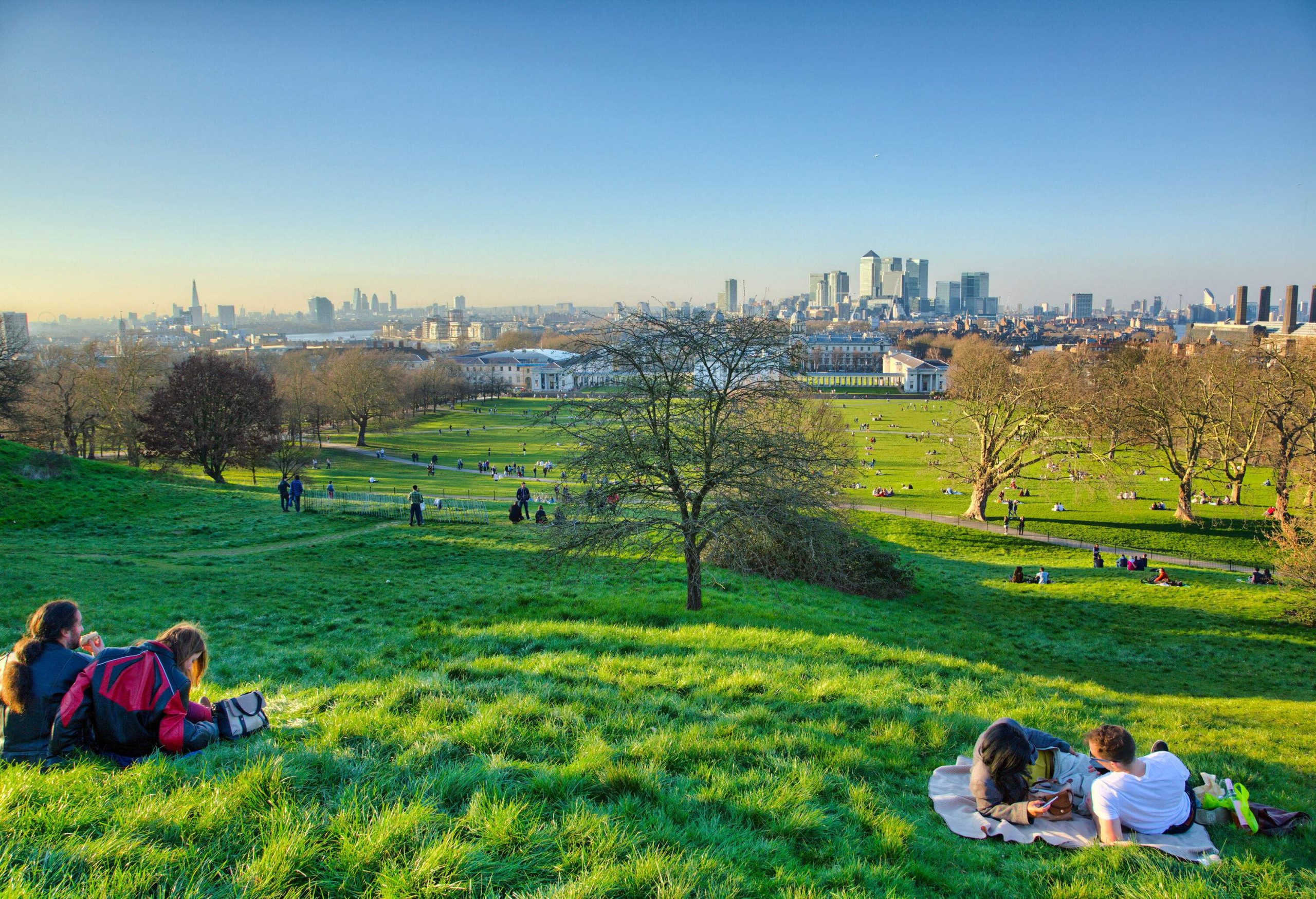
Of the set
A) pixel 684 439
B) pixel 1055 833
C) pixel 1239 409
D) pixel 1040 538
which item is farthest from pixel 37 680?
pixel 1239 409

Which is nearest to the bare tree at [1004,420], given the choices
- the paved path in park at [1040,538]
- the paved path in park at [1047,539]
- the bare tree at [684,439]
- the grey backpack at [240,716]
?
the paved path in park at [1047,539]

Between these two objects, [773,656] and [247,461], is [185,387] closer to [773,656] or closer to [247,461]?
[247,461]

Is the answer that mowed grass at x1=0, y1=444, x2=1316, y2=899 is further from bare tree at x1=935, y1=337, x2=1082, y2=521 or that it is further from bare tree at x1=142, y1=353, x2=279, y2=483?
bare tree at x1=142, y1=353, x2=279, y2=483

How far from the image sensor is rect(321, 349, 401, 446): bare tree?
60156mm

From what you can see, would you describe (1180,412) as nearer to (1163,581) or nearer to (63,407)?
(1163,581)

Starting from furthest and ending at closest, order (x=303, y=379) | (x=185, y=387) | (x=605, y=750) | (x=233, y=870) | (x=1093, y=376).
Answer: (x=303, y=379) < (x=1093, y=376) < (x=185, y=387) < (x=605, y=750) < (x=233, y=870)

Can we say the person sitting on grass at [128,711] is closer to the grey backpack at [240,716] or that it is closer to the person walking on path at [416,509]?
Result: the grey backpack at [240,716]

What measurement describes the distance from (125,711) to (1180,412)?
44332 mm

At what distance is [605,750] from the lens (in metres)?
4.63

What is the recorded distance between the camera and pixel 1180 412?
3691cm

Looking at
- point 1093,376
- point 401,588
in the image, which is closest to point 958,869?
point 401,588

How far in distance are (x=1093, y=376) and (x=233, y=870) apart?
56.9 m

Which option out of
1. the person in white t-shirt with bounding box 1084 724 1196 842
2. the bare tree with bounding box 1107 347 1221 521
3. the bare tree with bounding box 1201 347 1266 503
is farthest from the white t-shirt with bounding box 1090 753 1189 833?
the bare tree with bounding box 1201 347 1266 503

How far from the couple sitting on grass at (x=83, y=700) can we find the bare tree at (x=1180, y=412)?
41824 millimetres
